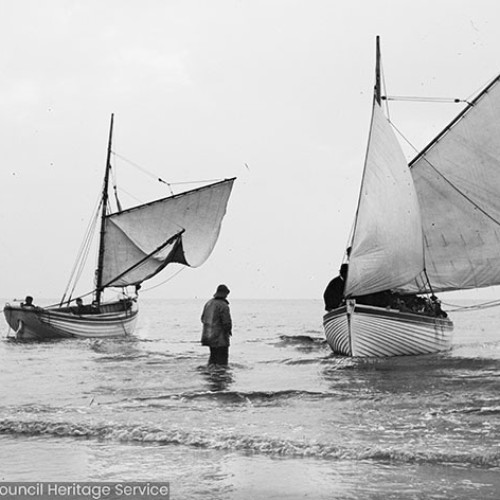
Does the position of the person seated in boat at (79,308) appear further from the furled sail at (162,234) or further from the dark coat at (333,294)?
the dark coat at (333,294)

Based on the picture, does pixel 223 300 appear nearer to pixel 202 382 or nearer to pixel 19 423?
pixel 202 382

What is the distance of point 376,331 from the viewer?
69.7ft

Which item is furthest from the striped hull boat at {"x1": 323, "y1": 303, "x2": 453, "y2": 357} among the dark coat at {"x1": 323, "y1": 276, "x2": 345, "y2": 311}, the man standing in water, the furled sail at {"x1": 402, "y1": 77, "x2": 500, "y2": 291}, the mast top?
the mast top

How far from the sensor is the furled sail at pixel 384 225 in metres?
20.5

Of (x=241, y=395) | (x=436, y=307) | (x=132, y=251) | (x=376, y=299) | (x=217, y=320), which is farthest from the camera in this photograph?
(x=132, y=251)

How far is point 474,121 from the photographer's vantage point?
2370 cm

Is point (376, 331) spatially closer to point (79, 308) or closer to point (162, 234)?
point (162, 234)

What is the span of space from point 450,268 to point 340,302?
11.8 ft

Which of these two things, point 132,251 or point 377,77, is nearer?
point 377,77

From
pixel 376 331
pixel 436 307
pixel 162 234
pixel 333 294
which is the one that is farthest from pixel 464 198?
pixel 162 234

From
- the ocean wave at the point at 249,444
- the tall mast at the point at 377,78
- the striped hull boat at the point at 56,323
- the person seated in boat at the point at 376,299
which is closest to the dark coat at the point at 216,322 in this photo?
the ocean wave at the point at 249,444

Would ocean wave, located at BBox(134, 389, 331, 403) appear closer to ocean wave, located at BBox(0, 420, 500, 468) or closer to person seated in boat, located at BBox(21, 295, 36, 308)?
ocean wave, located at BBox(0, 420, 500, 468)

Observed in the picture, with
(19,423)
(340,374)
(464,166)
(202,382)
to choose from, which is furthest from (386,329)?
(19,423)

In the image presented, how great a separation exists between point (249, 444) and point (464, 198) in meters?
16.7
